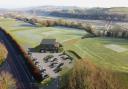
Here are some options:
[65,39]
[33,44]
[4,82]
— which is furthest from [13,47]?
[4,82]

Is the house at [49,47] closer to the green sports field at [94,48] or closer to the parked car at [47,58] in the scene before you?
the green sports field at [94,48]

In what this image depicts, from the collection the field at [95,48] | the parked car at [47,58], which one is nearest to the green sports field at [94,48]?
the field at [95,48]

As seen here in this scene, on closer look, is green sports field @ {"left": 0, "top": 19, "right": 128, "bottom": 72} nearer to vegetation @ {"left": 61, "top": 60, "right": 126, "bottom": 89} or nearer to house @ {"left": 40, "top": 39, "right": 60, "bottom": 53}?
house @ {"left": 40, "top": 39, "right": 60, "bottom": 53}

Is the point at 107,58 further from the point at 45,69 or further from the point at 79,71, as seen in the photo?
the point at 79,71

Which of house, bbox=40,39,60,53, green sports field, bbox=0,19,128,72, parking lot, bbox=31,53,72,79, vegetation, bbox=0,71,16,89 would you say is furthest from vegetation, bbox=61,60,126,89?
house, bbox=40,39,60,53

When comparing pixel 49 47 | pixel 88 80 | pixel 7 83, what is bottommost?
pixel 49 47

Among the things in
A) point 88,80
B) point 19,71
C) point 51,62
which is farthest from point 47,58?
point 88,80

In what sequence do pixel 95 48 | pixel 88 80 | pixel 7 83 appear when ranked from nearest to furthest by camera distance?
pixel 88 80 < pixel 7 83 < pixel 95 48

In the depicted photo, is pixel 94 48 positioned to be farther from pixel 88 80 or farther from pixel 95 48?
pixel 88 80
